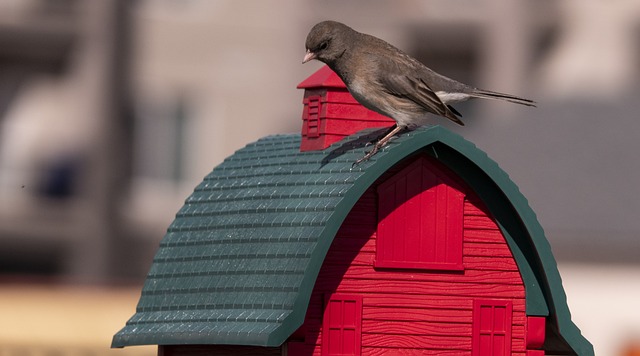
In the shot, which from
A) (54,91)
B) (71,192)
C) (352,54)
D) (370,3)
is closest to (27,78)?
(54,91)

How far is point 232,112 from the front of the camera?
1305 inches

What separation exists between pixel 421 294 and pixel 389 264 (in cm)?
27

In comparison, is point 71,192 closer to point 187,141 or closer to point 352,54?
point 187,141

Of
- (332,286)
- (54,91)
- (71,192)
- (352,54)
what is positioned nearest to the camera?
(332,286)

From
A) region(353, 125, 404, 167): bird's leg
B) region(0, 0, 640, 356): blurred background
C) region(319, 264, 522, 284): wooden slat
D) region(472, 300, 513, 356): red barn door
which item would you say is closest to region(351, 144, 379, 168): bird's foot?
region(353, 125, 404, 167): bird's leg

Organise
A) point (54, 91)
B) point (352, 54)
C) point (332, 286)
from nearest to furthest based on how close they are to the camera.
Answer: point (332, 286) → point (352, 54) → point (54, 91)

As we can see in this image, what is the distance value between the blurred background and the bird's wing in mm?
10675

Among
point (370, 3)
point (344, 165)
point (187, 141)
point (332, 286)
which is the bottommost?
point (332, 286)

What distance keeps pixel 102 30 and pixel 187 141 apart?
3619mm

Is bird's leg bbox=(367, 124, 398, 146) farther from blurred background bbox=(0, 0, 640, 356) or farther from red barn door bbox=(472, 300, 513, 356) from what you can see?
blurred background bbox=(0, 0, 640, 356)

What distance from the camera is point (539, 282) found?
424 inches

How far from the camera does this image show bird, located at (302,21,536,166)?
11.1 meters

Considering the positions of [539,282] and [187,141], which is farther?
[187,141]

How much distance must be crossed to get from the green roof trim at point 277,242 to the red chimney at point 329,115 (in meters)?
0.12
